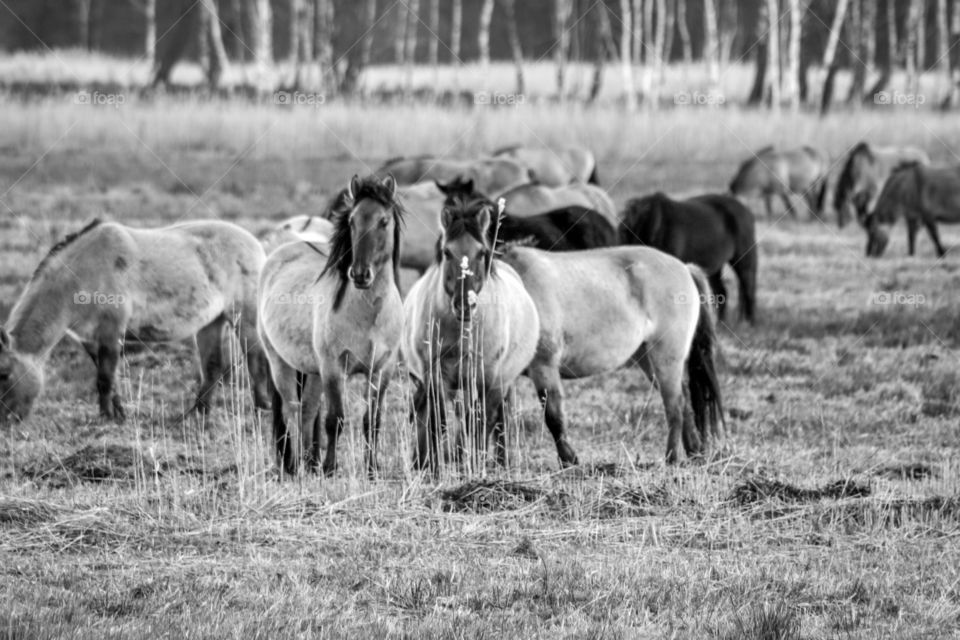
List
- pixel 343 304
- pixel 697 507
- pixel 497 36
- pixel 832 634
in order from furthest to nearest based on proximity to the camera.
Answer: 1. pixel 497 36
2. pixel 343 304
3. pixel 697 507
4. pixel 832 634

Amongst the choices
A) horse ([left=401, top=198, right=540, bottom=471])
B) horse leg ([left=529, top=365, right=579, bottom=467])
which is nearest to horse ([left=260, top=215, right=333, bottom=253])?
horse ([left=401, top=198, right=540, bottom=471])

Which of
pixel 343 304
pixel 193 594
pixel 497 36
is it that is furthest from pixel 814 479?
pixel 497 36

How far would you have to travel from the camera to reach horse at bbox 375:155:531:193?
1844 cm

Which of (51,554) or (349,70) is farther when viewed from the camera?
(349,70)

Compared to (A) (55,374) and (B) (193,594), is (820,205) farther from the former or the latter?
(B) (193,594)

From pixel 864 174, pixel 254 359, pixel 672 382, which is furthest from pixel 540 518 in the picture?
pixel 864 174

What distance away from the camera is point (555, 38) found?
4769 cm

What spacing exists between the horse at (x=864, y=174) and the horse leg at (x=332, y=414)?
15078mm

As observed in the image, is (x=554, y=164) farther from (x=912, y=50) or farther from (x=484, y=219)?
(x=912, y=50)

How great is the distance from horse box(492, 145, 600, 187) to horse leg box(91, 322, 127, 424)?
1020 centimetres

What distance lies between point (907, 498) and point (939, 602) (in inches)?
62.5

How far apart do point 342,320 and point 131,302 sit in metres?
2.95

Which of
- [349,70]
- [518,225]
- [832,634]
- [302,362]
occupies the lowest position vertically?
[832,634]

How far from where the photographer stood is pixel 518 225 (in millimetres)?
11969
